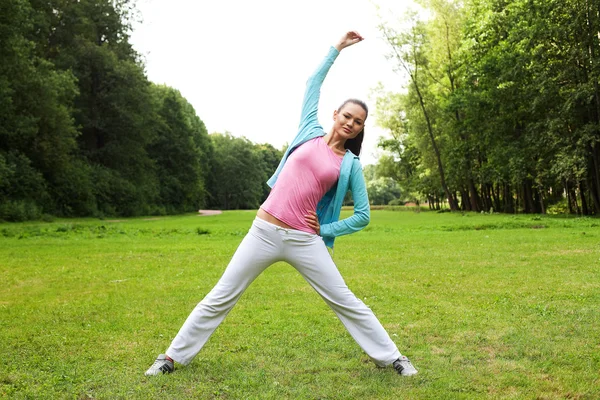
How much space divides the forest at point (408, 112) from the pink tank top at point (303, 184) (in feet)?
87.4

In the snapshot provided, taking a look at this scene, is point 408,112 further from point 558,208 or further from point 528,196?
point 528,196

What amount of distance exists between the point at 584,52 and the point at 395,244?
60.2ft

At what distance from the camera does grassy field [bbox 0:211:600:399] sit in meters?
4.83

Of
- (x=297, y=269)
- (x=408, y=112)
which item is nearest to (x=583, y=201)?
(x=408, y=112)

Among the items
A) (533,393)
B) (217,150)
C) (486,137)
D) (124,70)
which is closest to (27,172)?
(124,70)

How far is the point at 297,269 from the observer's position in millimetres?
5152

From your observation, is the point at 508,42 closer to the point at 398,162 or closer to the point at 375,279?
the point at 375,279

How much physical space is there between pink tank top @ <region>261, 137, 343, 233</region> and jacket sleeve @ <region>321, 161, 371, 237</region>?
15 centimetres

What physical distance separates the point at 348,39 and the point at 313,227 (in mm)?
1813

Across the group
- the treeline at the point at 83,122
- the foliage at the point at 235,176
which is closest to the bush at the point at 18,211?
the treeline at the point at 83,122

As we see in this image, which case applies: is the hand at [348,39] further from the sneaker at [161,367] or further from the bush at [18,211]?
the bush at [18,211]

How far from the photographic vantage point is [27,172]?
3603 centimetres

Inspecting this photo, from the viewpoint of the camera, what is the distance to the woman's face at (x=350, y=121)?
501 centimetres

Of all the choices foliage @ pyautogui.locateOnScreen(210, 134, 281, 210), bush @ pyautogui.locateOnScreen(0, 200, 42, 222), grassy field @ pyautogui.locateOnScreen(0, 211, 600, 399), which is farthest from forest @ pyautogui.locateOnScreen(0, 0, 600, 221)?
foliage @ pyautogui.locateOnScreen(210, 134, 281, 210)
